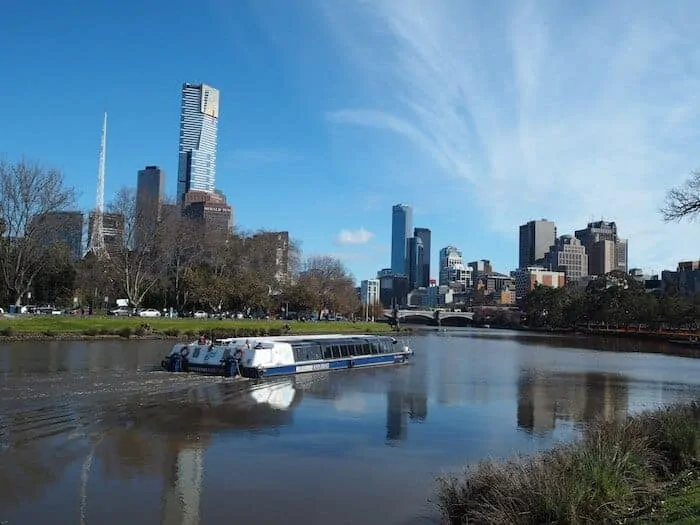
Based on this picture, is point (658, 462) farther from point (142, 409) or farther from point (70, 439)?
point (142, 409)

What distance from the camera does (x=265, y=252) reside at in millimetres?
105500

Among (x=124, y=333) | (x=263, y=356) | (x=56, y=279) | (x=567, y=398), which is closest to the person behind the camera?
(x=567, y=398)

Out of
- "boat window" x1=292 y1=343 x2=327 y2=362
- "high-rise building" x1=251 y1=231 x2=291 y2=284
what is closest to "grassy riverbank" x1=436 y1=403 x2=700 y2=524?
"boat window" x1=292 y1=343 x2=327 y2=362

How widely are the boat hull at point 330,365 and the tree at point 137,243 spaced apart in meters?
39.5

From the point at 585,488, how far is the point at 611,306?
14046 centimetres

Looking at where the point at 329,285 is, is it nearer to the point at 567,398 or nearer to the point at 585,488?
the point at 567,398

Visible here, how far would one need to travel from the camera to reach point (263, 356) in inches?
1521

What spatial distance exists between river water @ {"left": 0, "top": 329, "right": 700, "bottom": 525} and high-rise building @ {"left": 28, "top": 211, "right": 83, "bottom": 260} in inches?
1228

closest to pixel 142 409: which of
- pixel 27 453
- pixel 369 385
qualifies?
pixel 27 453

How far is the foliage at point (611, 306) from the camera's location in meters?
128

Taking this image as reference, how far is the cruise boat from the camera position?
37469 mm

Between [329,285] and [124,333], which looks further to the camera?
[329,285]

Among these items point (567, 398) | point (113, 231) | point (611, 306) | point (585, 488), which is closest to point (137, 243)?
point (113, 231)

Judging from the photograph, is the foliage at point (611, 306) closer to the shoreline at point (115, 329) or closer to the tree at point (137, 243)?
the shoreline at point (115, 329)
